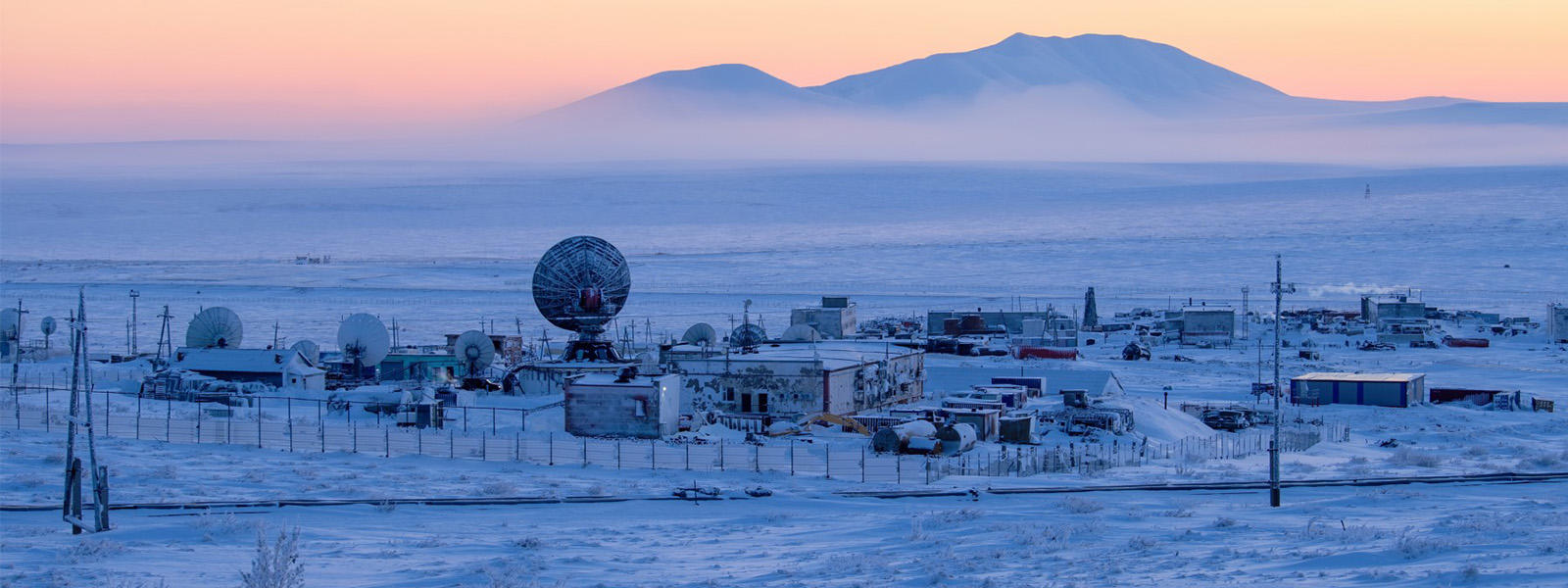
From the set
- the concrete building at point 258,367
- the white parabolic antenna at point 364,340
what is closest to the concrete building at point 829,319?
the white parabolic antenna at point 364,340

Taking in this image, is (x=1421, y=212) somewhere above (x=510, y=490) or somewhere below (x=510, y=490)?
above

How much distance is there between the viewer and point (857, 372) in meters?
40.2

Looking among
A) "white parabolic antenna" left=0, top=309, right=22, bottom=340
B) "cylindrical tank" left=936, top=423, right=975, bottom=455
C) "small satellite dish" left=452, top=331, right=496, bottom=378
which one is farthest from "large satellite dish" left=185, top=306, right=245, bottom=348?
"cylindrical tank" left=936, top=423, right=975, bottom=455

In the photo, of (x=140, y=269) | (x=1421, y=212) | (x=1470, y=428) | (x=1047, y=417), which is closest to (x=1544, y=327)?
(x=1470, y=428)

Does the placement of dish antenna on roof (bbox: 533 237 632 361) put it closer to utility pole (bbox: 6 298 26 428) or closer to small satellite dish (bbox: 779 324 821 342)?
small satellite dish (bbox: 779 324 821 342)

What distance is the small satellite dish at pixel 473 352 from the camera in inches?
1818

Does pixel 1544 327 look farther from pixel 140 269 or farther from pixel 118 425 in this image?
pixel 140 269

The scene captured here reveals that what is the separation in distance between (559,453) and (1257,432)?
53.0 ft

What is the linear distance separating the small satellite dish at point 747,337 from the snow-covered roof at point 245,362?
1068 cm

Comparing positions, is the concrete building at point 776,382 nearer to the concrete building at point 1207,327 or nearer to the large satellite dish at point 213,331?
the large satellite dish at point 213,331

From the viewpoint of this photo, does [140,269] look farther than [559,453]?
Yes

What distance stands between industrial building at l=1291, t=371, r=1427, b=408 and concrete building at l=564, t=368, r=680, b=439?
1751 centimetres

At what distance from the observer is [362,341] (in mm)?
46781

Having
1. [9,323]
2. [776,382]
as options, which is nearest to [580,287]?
[776,382]
